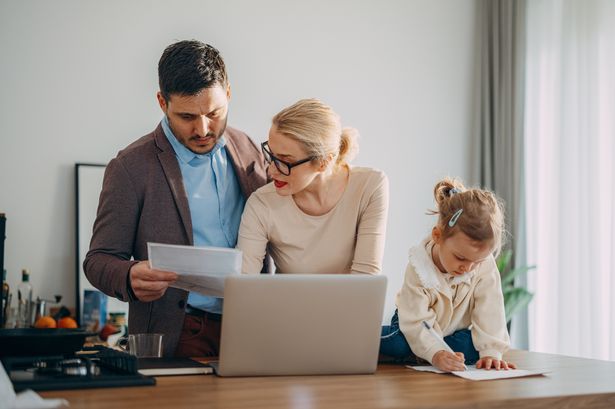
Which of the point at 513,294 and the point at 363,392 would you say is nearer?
the point at 363,392

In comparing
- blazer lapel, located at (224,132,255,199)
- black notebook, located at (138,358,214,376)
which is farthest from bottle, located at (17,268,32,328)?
black notebook, located at (138,358,214,376)

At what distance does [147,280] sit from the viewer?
6.26 ft

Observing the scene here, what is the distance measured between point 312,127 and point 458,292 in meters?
0.64

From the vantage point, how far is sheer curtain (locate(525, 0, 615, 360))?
4.27 metres

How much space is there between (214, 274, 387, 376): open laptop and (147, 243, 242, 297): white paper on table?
1.3 inches

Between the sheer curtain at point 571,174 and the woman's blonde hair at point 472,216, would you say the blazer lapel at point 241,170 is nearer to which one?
the woman's blonde hair at point 472,216

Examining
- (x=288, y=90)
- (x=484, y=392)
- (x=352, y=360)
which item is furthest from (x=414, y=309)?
(x=288, y=90)

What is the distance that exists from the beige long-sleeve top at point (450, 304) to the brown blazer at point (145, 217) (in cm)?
69

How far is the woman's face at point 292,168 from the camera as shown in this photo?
7.43ft

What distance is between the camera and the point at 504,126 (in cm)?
491

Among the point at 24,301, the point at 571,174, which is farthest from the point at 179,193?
the point at 571,174

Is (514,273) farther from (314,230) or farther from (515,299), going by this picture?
(314,230)

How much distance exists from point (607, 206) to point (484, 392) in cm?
298

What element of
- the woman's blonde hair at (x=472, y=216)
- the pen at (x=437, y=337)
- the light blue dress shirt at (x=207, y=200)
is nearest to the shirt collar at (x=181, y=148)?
the light blue dress shirt at (x=207, y=200)
